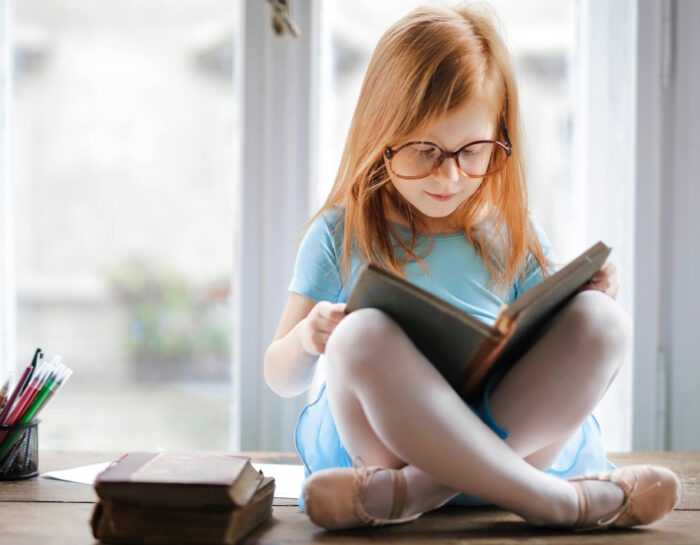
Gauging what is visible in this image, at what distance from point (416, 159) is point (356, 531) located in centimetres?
48

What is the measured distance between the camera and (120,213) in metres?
1.91

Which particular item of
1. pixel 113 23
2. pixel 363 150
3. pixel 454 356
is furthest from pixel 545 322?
pixel 113 23

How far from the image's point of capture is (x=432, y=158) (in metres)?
1.17

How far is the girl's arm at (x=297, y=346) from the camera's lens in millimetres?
1108

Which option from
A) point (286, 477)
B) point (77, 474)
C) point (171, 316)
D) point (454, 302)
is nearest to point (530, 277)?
point (454, 302)

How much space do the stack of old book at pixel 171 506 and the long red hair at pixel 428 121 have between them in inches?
16.7

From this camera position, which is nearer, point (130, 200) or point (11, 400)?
point (11, 400)

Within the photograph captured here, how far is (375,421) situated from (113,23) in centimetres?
124

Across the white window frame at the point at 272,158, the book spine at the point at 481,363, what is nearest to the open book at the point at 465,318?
the book spine at the point at 481,363

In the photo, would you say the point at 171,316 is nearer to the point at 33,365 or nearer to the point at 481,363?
the point at 33,365

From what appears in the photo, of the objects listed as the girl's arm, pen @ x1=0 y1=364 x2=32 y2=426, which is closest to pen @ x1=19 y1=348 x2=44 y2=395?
pen @ x1=0 y1=364 x2=32 y2=426

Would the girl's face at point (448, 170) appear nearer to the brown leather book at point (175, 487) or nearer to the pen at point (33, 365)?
the brown leather book at point (175, 487)

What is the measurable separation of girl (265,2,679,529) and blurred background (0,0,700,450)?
1.75 feet

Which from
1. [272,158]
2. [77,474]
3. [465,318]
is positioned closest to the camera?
[465,318]
